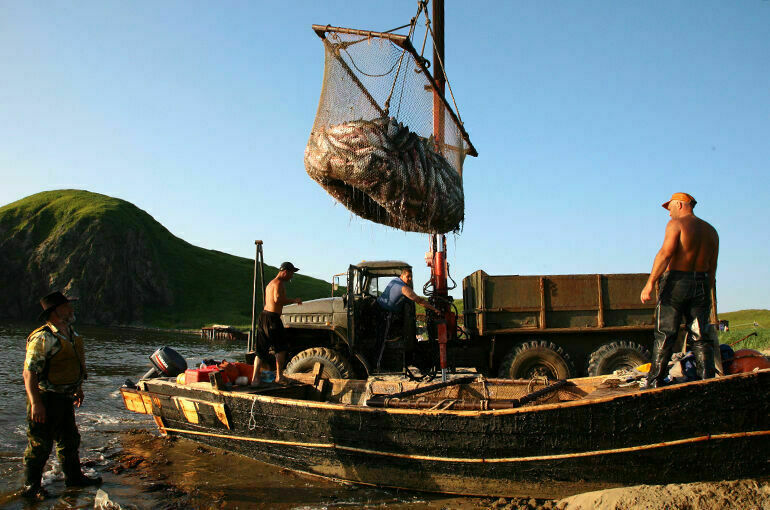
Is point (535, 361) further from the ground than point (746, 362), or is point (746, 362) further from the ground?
point (746, 362)

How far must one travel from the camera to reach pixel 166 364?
820 cm

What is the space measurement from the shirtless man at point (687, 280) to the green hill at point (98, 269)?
5049cm

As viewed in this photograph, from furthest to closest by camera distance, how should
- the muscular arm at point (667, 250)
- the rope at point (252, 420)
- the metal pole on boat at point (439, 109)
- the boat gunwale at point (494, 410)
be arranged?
the metal pole on boat at point (439, 109)
the rope at point (252, 420)
the muscular arm at point (667, 250)
the boat gunwale at point (494, 410)

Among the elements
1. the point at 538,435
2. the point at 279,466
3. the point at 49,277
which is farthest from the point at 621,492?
the point at 49,277

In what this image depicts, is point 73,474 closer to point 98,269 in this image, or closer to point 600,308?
point 600,308

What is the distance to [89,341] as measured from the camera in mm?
28281

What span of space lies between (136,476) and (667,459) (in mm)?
5603

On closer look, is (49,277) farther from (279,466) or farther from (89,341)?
(279,466)

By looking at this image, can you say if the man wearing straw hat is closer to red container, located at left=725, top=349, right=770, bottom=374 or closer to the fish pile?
the fish pile

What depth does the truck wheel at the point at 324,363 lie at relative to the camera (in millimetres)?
8344

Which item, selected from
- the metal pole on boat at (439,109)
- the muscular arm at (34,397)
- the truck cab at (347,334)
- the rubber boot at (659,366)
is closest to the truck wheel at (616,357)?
the metal pole on boat at (439,109)

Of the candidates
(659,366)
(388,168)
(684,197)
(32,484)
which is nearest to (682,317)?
(659,366)

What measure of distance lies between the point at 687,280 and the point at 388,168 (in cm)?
283

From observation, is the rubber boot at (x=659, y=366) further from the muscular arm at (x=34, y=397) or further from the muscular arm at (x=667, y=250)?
the muscular arm at (x=34, y=397)
